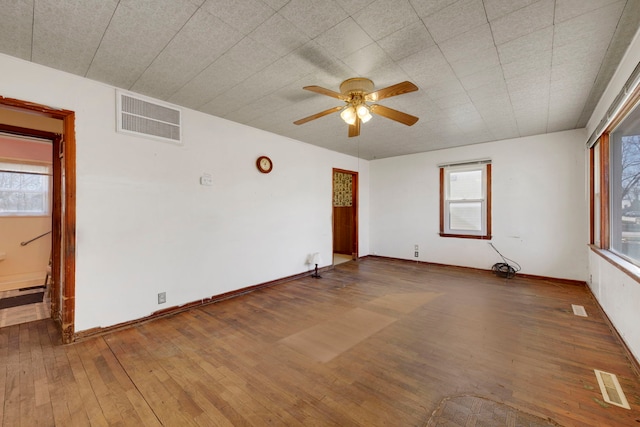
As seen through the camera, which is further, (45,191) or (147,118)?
(45,191)

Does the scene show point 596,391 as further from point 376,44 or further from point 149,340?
point 149,340

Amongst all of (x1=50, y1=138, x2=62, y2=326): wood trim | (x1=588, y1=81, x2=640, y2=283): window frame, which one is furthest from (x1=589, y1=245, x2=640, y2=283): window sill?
(x1=50, y1=138, x2=62, y2=326): wood trim

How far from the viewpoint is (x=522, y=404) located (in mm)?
1639

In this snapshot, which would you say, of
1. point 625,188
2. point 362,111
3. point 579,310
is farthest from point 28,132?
point 579,310

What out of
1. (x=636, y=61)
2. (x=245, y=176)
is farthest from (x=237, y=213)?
(x=636, y=61)

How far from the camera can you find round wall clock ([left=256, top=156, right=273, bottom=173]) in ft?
13.3

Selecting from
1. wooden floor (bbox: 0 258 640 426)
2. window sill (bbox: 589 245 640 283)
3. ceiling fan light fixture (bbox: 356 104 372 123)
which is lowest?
wooden floor (bbox: 0 258 640 426)

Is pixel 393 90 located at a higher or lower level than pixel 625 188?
higher

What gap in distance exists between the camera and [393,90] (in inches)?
87.4

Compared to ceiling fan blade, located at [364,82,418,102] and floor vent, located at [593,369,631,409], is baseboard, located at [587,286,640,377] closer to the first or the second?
floor vent, located at [593,369,631,409]

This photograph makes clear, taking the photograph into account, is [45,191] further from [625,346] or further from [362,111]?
[625,346]

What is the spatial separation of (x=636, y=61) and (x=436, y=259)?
422 cm

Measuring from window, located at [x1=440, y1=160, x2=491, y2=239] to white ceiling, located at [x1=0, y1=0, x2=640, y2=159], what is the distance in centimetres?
201

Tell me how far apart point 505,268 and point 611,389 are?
3.30 m
